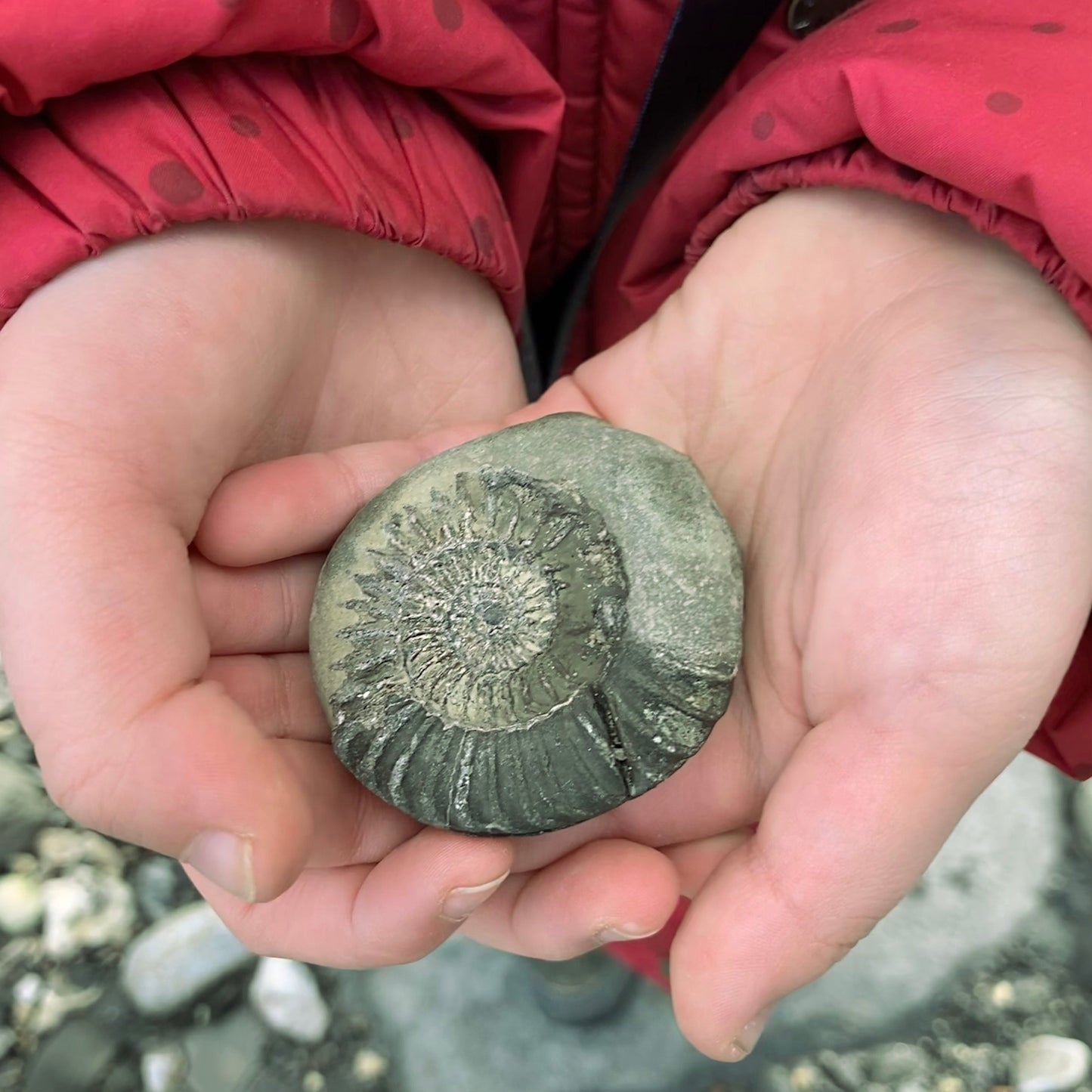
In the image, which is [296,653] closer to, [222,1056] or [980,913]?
[222,1056]

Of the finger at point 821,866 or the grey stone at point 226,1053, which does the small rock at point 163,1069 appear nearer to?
the grey stone at point 226,1053

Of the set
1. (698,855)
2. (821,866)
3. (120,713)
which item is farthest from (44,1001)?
(821,866)

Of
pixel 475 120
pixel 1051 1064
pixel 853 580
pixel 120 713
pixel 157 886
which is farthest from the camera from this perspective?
pixel 157 886

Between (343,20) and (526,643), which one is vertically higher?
(343,20)

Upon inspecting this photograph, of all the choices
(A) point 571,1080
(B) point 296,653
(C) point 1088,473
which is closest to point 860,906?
(C) point 1088,473

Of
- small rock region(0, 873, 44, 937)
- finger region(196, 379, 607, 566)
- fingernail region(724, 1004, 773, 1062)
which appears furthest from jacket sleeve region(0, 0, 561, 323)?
small rock region(0, 873, 44, 937)

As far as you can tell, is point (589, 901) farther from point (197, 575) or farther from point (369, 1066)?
point (369, 1066)

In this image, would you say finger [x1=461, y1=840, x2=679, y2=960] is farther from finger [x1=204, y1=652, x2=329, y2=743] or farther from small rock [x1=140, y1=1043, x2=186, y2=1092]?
small rock [x1=140, y1=1043, x2=186, y2=1092]
